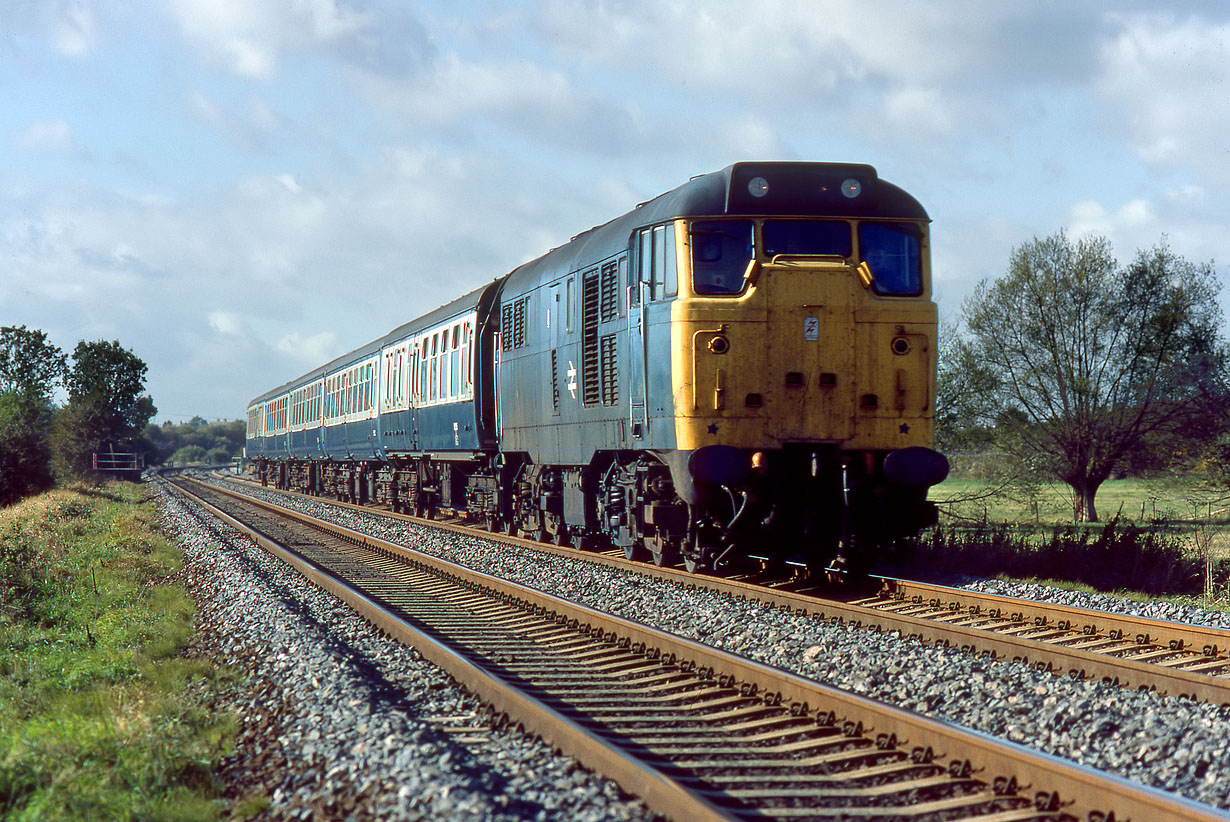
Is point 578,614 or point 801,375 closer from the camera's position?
point 578,614

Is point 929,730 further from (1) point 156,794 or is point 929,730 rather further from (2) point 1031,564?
(2) point 1031,564

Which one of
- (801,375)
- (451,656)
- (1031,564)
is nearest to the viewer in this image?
(451,656)

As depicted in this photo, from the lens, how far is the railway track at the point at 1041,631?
618 cm

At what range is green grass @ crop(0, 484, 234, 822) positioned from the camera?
14.5 ft

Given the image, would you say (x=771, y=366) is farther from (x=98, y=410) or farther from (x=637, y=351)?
(x=98, y=410)

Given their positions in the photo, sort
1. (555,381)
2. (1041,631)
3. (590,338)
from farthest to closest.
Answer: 1. (555,381)
2. (590,338)
3. (1041,631)

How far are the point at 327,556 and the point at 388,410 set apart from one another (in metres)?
8.71

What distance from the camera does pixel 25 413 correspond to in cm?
5212

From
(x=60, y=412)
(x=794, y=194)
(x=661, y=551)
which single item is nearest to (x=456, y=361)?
(x=661, y=551)

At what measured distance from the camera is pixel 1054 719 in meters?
5.34

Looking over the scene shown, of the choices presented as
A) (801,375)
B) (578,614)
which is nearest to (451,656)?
(578,614)

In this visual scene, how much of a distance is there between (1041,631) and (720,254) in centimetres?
408

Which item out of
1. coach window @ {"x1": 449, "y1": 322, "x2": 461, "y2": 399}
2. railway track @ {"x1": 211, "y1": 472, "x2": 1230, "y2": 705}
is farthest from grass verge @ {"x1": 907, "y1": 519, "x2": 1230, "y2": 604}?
coach window @ {"x1": 449, "y1": 322, "x2": 461, "y2": 399}

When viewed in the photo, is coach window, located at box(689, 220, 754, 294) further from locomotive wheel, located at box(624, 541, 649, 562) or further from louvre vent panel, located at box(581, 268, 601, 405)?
locomotive wheel, located at box(624, 541, 649, 562)
